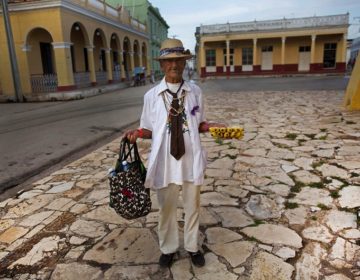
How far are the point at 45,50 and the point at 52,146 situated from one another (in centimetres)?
1323

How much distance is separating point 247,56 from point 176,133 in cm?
3021

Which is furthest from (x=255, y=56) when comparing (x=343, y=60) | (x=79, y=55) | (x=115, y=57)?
(x=79, y=55)

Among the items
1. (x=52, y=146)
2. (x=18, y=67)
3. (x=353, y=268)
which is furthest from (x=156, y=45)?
(x=353, y=268)

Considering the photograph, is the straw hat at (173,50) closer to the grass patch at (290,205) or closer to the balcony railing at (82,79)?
the grass patch at (290,205)

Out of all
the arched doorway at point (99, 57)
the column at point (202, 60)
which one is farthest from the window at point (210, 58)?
the arched doorway at point (99, 57)

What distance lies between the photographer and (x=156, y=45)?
37.9m

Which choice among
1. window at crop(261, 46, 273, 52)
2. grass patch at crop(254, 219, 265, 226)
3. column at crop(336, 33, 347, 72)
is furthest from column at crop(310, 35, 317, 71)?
grass patch at crop(254, 219, 265, 226)

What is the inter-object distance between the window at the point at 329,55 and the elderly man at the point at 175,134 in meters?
30.8

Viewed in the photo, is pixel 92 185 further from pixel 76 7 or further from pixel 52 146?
pixel 76 7

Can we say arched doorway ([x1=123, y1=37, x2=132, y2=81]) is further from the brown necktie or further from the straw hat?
the brown necktie

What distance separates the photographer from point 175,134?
7.79ft

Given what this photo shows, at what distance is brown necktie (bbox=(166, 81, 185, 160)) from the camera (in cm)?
237

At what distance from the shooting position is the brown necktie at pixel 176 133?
2.37 meters

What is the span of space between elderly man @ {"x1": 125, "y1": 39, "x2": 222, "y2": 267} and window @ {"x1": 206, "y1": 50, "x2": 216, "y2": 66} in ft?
98.8
